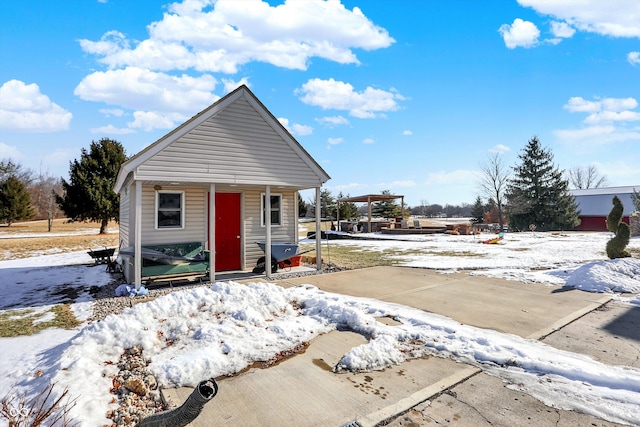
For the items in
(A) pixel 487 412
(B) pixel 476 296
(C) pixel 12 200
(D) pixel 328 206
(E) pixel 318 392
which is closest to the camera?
(A) pixel 487 412

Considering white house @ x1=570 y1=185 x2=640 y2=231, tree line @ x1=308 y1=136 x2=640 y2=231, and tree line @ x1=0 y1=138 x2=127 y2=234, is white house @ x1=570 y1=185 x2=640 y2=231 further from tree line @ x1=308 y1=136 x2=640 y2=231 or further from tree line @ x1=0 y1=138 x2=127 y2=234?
tree line @ x1=0 y1=138 x2=127 y2=234

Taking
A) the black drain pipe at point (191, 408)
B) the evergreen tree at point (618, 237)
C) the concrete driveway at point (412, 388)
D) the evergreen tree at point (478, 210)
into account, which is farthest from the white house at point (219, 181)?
the evergreen tree at point (478, 210)

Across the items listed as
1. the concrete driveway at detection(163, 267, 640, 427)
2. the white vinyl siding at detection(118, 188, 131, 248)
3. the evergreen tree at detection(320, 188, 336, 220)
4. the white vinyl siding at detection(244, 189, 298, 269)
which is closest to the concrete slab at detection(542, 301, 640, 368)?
the concrete driveway at detection(163, 267, 640, 427)

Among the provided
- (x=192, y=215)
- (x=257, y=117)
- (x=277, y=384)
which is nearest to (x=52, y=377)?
(x=277, y=384)

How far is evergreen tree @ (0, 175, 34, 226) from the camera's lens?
34591mm

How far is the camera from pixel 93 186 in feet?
85.1

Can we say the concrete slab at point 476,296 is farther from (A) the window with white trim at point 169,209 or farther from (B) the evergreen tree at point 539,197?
(B) the evergreen tree at point 539,197

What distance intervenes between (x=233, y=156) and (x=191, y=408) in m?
7.70

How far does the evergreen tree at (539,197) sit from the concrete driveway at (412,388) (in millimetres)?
34180

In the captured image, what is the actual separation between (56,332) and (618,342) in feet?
28.7

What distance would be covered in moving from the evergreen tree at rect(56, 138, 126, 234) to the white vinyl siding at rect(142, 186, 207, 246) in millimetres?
21039

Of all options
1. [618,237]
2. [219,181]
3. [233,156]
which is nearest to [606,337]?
[618,237]

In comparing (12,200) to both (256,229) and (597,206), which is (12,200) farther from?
(597,206)

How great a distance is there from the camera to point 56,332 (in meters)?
5.35
